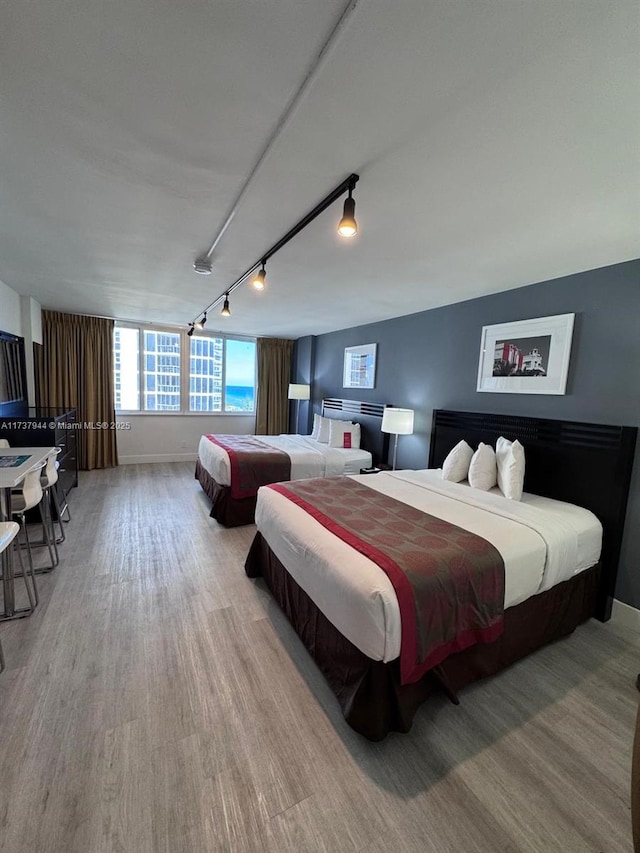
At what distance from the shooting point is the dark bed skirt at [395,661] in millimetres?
1451

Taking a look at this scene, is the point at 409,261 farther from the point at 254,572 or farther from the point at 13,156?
the point at 254,572

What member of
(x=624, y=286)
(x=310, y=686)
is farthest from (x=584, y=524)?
(x=310, y=686)

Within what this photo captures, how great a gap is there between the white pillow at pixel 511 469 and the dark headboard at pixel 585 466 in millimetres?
217

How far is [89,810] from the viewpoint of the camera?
117 centimetres

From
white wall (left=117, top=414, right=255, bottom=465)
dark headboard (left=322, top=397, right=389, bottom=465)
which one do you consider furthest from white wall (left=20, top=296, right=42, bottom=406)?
dark headboard (left=322, top=397, right=389, bottom=465)

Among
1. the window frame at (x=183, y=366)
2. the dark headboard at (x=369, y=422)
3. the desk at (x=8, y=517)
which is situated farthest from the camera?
the window frame at (x=183, y=366)

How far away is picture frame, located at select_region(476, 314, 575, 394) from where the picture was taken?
105 inches

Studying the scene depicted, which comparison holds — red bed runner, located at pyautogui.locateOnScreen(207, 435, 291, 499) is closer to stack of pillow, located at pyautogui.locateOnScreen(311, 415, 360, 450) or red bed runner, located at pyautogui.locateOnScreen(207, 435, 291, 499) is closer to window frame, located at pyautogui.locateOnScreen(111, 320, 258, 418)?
stack of pillow, located at pyautogui.locateOnScreen(311, 415, 360, 450)

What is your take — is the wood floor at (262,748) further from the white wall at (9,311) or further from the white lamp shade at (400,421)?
the white wall at (9,311)

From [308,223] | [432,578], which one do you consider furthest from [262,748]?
[308,223]

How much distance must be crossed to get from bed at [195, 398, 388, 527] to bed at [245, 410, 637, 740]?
1.07 metres

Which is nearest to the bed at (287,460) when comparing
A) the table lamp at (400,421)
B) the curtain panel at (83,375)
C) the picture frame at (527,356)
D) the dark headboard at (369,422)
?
the dark headboard at (369,422)

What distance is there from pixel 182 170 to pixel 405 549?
2125 millimetres

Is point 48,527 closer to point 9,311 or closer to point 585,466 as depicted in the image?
point 9,311
